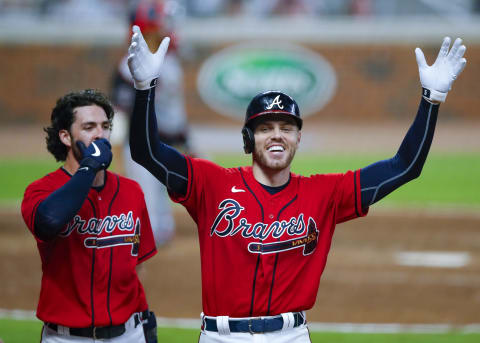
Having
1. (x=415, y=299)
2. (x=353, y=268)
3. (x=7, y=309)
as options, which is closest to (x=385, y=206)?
(x=353, y=268)

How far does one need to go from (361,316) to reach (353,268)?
5.52ft

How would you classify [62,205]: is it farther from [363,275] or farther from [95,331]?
[363,275]

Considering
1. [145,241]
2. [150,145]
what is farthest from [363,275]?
[150,145]

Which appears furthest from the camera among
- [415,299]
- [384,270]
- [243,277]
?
[384,270]

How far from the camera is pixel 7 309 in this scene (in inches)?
259

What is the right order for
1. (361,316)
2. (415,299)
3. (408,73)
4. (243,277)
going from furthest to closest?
1. (408,73)
2. (415,299)
3. (361,316)
4. (243,277)

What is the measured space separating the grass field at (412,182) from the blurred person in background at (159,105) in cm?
407

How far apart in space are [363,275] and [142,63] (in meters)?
5.09

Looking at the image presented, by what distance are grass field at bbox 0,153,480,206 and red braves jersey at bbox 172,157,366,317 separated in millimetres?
8454

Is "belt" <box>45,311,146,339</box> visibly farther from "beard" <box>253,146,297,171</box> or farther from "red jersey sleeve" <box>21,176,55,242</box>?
"beard" <box>253,146,297,171</box>

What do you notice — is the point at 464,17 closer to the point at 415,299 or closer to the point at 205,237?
the point at 415,299

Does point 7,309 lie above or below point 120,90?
below

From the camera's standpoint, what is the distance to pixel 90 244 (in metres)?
3.61

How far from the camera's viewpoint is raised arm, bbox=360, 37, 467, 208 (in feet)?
11.6
